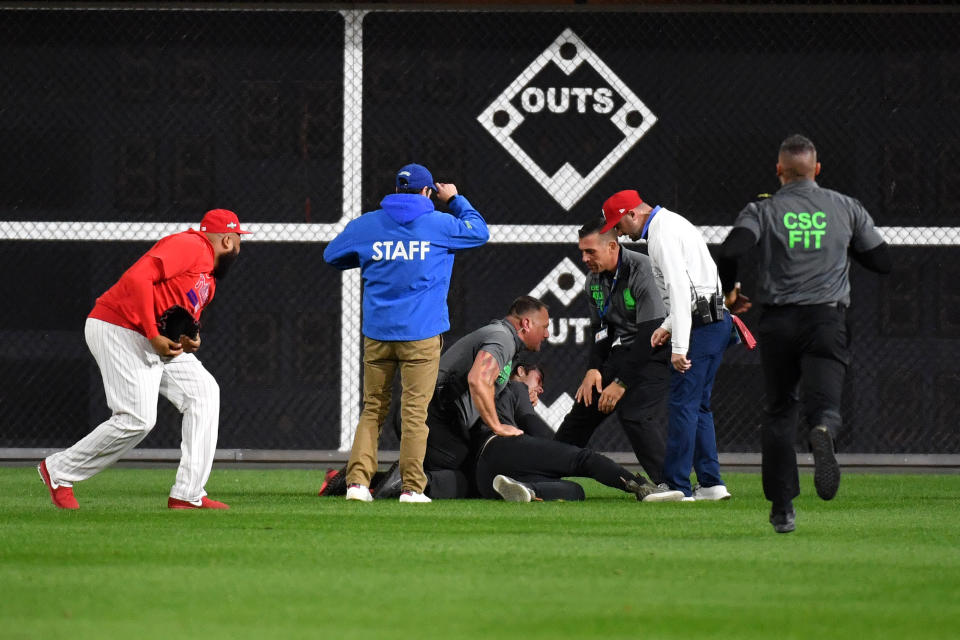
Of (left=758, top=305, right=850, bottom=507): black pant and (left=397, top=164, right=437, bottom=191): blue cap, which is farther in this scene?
(left=397, top=164, right=437, bottom=191): blue cap

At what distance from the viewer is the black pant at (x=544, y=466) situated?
26.0 feet

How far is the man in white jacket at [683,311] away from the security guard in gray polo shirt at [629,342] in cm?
14

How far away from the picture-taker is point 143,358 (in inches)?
287

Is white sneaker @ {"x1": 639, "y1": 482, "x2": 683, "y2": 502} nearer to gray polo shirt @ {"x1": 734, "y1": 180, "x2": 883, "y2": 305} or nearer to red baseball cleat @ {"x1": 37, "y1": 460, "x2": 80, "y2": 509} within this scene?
gray polo shirt @ {"x1": 734, "y1": 180, "x2": 883, "y2": 305}

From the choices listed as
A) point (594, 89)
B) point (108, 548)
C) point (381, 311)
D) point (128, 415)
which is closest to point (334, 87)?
point (594, 89)

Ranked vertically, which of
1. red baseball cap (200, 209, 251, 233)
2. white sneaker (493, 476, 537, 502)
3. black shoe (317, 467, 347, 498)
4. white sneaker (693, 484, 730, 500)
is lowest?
black shoe (317, 467, 347, 498)

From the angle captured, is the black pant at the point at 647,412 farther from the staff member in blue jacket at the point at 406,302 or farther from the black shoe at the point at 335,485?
the black shoe at the point at 335,485

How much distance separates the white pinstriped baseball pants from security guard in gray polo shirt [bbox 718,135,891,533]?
9.10ft

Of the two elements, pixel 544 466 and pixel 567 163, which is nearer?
pixel 544 466

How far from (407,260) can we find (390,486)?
127 cm

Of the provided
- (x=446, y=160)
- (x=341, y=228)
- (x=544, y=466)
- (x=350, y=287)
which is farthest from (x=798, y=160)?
(x=350, y=287)

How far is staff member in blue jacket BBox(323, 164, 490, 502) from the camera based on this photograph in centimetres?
784

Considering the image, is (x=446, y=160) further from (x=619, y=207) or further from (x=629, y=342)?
(x=619, y=207)

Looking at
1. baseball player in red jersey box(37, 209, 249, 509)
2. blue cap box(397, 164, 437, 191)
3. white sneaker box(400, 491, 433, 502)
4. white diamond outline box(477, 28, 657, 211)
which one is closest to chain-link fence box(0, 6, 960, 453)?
white diamond outline box(477, 28, 657, 211)
